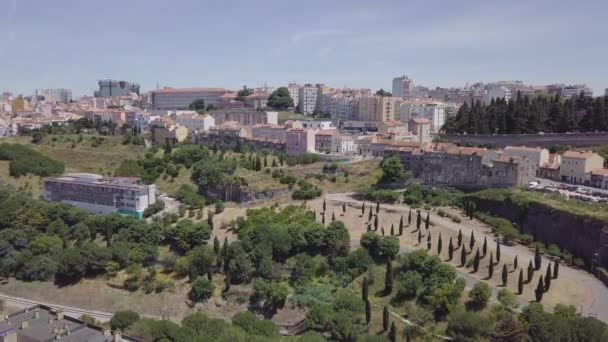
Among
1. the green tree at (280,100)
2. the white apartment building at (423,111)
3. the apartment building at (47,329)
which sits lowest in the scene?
the apartment building at (47,329)

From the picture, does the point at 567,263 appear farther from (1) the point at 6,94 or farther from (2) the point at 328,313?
(1) the point at 6,94

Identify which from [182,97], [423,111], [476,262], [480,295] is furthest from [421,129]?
[182,97]

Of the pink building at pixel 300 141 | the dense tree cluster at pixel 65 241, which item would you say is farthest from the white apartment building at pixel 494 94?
the dense tree cluster at pixel 65 241

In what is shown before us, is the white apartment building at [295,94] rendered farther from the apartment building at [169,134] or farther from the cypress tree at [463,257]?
the cypress tree at [463,257]

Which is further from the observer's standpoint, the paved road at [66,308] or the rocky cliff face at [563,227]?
the rocky cliff face at [563,227]

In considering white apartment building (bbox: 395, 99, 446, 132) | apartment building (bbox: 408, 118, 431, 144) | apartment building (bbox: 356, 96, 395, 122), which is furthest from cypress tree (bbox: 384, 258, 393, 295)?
apartment building (bbox: 356, 96, 395, 122)

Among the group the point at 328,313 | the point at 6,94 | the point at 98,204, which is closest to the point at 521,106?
the point at 328,313
